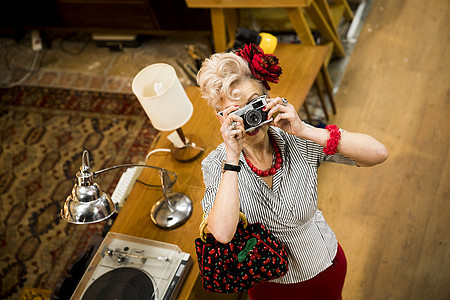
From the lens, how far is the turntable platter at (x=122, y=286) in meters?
1.70

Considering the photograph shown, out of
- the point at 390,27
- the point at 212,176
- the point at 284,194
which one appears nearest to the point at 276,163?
the point at 284,194

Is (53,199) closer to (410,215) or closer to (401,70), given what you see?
(410,215)

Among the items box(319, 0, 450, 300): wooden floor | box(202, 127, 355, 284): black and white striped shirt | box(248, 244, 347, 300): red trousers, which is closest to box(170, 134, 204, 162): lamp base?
box(202, 127, 355, 284): black and white striped shirt

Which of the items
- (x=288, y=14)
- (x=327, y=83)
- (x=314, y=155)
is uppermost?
(x=314, y=155)

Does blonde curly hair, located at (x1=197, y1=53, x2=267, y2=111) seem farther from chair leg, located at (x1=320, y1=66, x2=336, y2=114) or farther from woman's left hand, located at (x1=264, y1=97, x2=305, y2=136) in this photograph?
chair leg, located at (x1=320, y1=66, x2=336, y2=114)

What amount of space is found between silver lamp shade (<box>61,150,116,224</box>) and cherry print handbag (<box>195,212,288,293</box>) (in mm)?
376

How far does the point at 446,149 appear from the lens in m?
2.77

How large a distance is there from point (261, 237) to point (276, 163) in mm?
267

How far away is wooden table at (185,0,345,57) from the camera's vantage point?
108 inches

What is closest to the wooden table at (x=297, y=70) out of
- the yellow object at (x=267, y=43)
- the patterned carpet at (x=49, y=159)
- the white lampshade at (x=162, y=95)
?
the yellow object at (x=267, y=43)

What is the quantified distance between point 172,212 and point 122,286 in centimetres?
40

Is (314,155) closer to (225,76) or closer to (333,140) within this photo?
(333,140)

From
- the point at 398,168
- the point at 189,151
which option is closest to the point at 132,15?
the point at 189,151

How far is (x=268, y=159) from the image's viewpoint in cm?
153
